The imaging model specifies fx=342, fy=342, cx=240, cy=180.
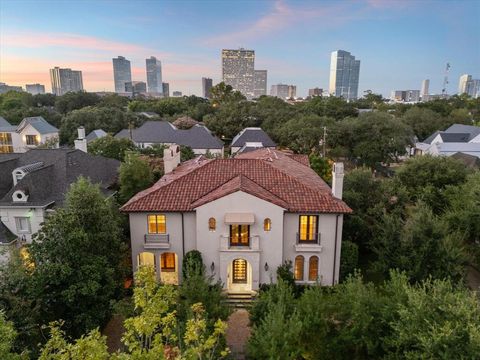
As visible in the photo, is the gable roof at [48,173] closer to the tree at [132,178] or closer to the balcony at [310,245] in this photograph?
the tree at [132,178]

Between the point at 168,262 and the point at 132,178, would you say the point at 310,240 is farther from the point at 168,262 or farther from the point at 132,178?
the point at 132,178

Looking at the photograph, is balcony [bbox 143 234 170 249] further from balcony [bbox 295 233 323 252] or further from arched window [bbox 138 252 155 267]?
balcony [bbox 295 233 323 252]

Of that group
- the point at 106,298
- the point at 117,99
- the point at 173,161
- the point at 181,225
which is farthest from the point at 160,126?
the point at 117,99

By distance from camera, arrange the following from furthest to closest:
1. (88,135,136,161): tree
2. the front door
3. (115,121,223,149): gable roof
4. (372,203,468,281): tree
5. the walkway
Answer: (115,121,223,149): gable roof
(88,135,136,161): tree
the front door
(372,203,468,281): tree
the walkway

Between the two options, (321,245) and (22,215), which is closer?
(321,245)

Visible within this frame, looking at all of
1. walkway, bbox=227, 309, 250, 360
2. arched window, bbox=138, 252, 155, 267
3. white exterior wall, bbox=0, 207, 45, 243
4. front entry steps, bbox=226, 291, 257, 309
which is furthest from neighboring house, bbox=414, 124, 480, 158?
white exterior wall, bbox=0, 207, 45, 243

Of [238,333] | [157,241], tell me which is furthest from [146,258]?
[238,333]

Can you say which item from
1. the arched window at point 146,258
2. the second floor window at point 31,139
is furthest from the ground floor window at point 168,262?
the second floor window at point 31,139
